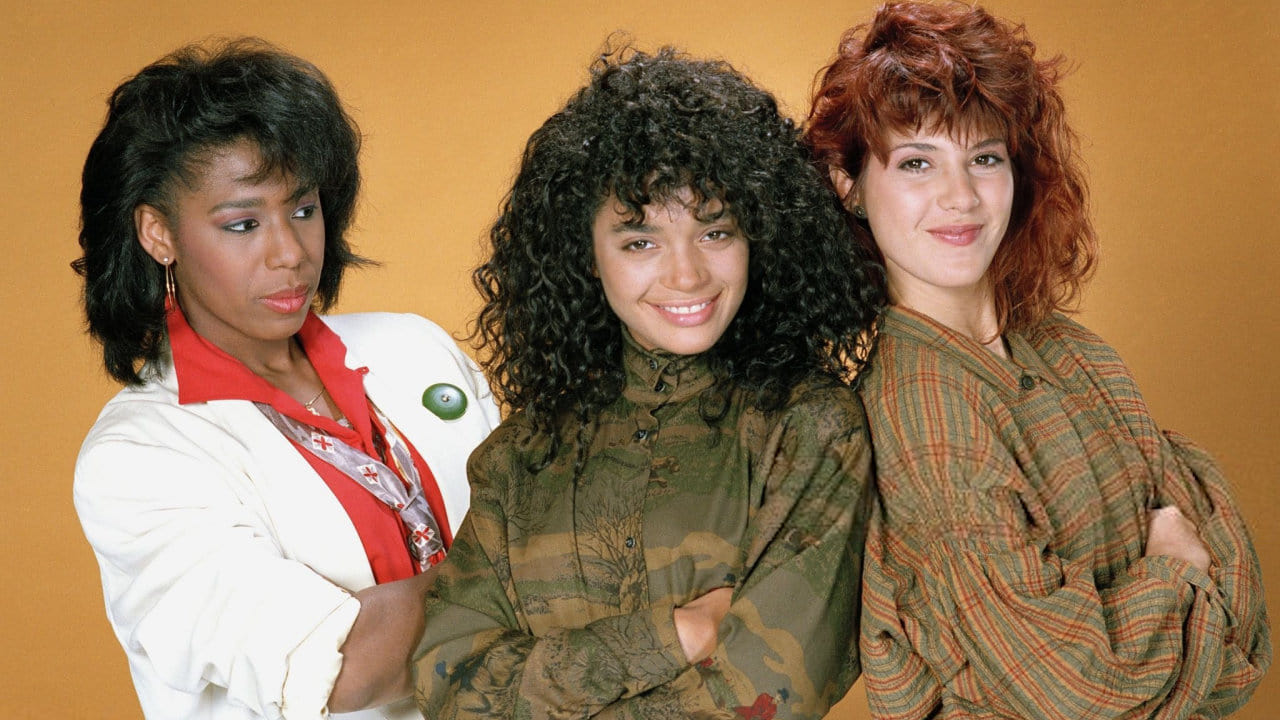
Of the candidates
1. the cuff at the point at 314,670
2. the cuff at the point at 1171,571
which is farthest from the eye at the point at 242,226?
the cuff at the point at 1171,571

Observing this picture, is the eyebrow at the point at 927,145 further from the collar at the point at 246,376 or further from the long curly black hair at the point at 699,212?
the collar at the point at 246,376

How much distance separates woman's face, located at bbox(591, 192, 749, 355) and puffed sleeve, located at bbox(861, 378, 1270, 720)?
0.34 metres

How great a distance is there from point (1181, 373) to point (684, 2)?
1704 mm

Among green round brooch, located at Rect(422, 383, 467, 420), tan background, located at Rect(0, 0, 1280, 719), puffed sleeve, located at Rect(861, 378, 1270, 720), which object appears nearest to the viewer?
puffed sleeve, located at Rect(861, 378, 1270, 720)

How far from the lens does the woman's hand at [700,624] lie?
2264 mm

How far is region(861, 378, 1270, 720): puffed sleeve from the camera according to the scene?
2.20m

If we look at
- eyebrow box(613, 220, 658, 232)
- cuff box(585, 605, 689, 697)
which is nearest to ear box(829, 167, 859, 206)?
eyebrow box(613, 220, 658, 232)

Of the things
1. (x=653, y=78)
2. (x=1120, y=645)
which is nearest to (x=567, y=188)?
(x=653, y=78)

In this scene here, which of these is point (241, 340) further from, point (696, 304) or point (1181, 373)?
point (1181, 373)

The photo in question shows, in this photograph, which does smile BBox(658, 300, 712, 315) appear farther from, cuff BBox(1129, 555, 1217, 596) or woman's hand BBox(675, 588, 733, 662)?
cuff BBox(1129, 555, 1217, 596)

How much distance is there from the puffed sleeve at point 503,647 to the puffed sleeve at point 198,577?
18cm

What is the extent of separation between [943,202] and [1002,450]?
40 centimetres

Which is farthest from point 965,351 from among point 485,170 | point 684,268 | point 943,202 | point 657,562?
point 485,170

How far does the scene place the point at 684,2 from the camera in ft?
14.3
